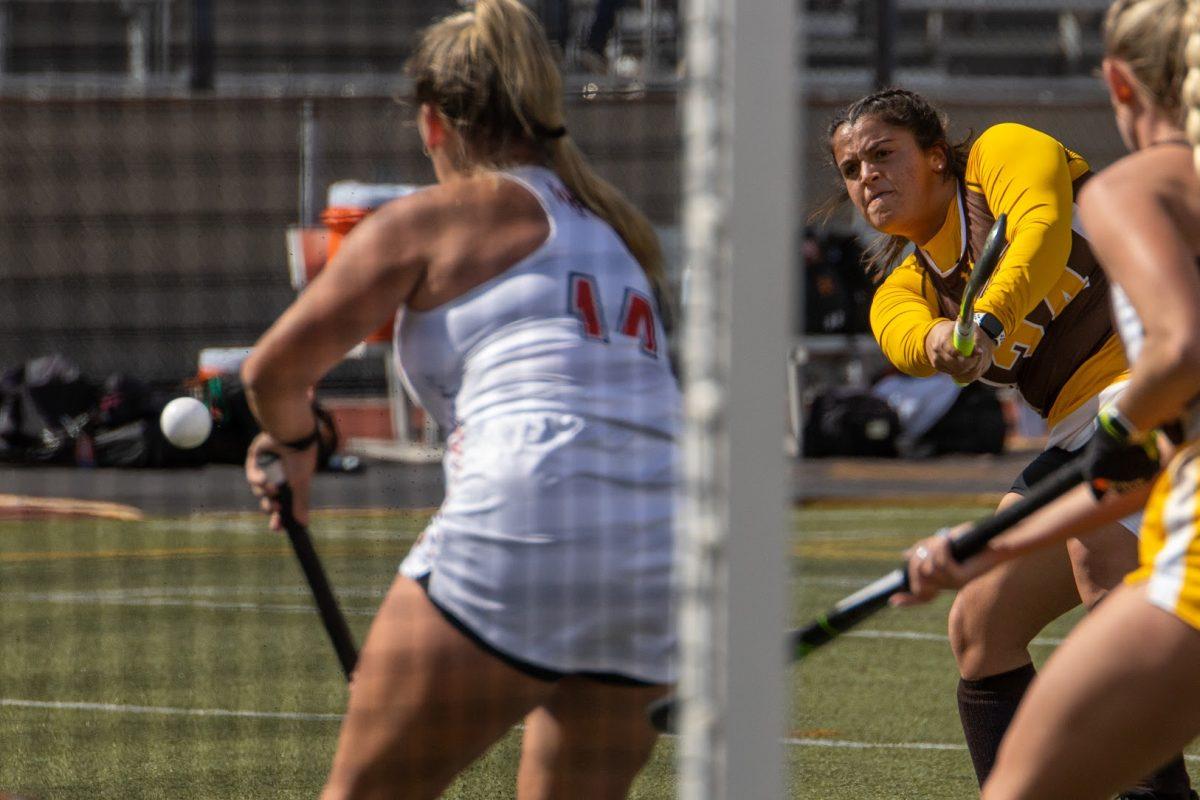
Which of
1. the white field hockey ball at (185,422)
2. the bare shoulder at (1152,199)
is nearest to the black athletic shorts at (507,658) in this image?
the bare shoulder at (1152,199)

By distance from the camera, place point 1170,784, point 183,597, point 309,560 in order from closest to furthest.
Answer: point 309,560, point 1170,784, point 183,597

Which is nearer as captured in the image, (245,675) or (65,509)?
(245,675)

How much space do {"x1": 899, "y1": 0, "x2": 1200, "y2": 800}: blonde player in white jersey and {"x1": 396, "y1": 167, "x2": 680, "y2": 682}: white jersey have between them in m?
0.66

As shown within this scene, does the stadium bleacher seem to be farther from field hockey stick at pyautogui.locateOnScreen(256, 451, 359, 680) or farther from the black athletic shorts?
the black athletic shorts

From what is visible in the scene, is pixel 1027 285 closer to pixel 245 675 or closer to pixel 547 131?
pixel 547 131

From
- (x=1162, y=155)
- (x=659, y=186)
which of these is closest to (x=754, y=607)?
(x=1162, y=155)

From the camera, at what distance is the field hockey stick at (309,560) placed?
3.54 meters

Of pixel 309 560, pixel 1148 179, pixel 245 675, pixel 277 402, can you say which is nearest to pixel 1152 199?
pixel 1148 179

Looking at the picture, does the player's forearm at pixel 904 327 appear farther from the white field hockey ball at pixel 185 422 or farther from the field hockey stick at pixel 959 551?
the white field hockey ball at pixel 185 422

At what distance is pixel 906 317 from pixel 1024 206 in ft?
1.40

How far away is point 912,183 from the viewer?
15.7 feet

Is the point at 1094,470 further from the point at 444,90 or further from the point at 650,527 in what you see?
the point at 444,90

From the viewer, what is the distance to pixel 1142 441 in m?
3.13

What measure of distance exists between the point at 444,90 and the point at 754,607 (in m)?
1.16
